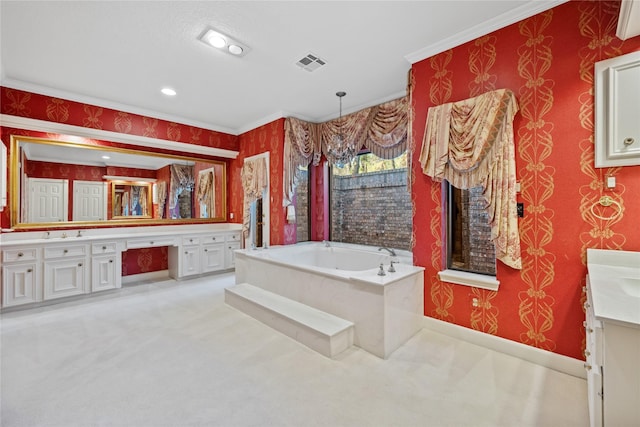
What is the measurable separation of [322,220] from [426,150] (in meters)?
2.38

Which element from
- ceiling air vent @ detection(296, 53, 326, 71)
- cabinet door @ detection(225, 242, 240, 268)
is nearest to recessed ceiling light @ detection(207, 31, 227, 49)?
ceiling air vent @ detection(296, 53, 326, 71)

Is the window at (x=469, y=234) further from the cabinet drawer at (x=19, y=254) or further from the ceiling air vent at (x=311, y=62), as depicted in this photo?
the cabinet drawer at (x=19, y=254)

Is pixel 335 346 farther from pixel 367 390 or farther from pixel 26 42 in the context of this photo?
pixel 26 42

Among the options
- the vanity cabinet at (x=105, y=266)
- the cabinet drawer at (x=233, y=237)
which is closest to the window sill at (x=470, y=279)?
the cabinet drawer at (x=233, y=237)

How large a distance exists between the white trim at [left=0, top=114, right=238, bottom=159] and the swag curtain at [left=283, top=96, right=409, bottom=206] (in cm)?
148

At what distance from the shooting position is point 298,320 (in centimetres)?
241

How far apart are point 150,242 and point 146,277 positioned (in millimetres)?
771

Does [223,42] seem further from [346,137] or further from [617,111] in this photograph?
[617,111]

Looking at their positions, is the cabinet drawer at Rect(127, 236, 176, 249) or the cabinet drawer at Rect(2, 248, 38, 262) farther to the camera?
the cabinet drawer at Rect(127, 236, 176, 249)

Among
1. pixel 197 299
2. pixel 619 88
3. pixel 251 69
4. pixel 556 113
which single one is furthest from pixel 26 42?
pixel 619 88

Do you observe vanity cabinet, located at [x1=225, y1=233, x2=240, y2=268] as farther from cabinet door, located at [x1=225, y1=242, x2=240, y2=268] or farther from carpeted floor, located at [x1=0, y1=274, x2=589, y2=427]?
carpeted floor, located at [x1=0, y1=274, x2=589, y2=427]

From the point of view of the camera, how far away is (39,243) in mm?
3145

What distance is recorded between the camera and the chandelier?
3816mm

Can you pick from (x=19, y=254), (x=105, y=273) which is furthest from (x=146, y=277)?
(x=19, y=254)
